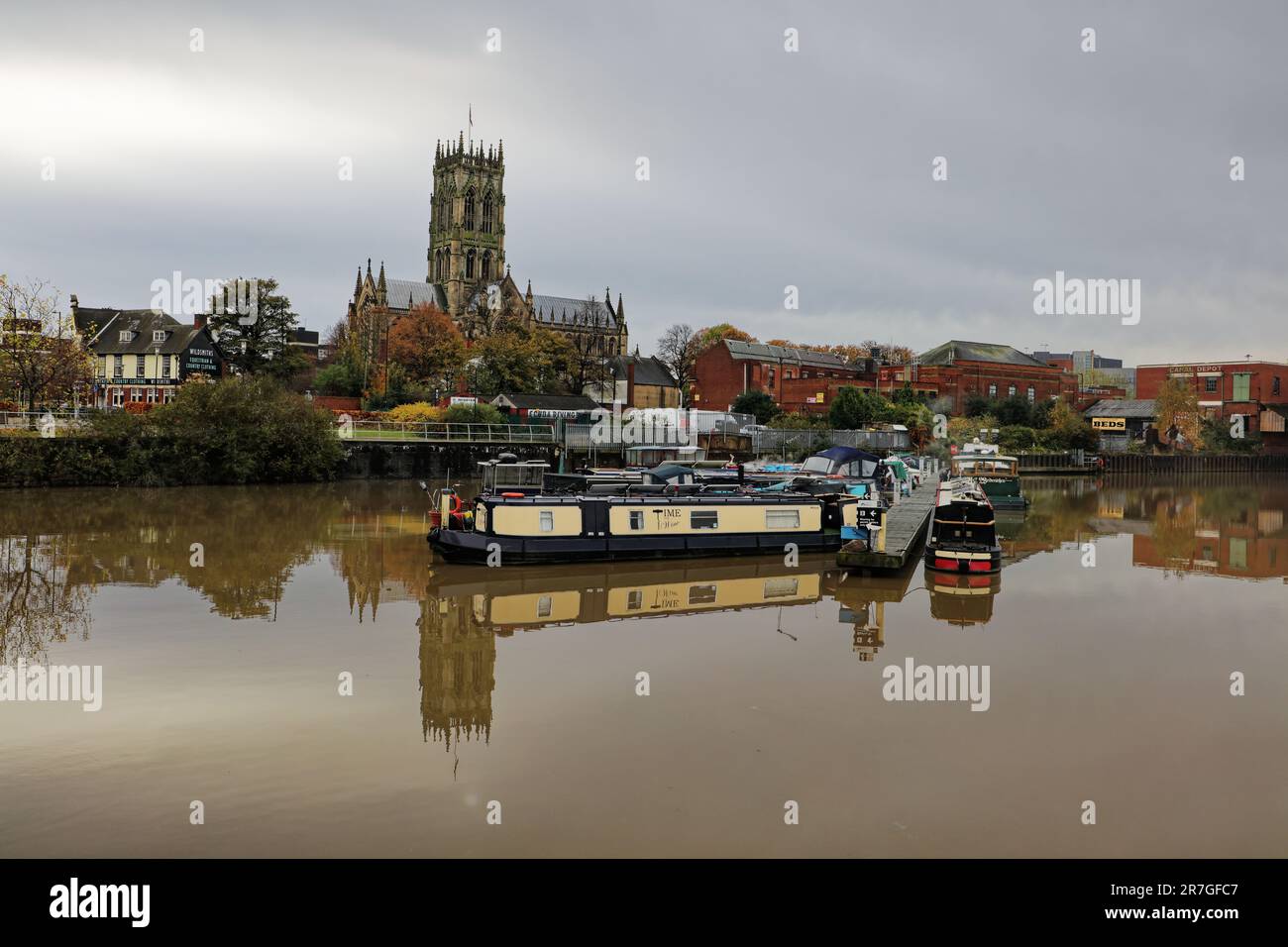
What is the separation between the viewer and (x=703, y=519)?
24953 millimetres

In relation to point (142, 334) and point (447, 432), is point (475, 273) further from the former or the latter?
point (447, 432)

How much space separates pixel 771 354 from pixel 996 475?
40997 mm

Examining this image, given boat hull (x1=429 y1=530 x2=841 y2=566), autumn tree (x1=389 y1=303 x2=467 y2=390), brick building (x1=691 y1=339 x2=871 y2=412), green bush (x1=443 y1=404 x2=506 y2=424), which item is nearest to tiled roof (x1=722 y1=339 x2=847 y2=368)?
brick building (x1=691 y1=339 x2=871 y2=412)

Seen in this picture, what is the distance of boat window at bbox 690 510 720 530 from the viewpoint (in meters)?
24.8

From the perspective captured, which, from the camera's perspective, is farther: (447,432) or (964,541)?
(447,432)

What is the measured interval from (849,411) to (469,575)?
163 ft

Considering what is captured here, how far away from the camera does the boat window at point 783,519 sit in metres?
25.8

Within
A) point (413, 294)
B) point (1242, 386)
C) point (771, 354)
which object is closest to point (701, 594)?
point (771, 354)

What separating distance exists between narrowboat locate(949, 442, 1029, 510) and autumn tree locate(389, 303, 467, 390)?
38.0m

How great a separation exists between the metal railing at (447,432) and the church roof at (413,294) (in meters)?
70.0

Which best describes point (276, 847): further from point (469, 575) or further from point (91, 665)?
point (469, 575)

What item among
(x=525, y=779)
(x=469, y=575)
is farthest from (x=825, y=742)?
(x=469, y=575)

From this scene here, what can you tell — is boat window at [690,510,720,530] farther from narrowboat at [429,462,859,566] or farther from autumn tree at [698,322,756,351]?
autumn tree at [698,322,756,351]

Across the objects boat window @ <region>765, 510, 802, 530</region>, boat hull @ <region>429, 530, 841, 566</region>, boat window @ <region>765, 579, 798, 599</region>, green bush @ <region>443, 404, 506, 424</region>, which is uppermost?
green bush @ <region>443, 404, 506, 424</region>
